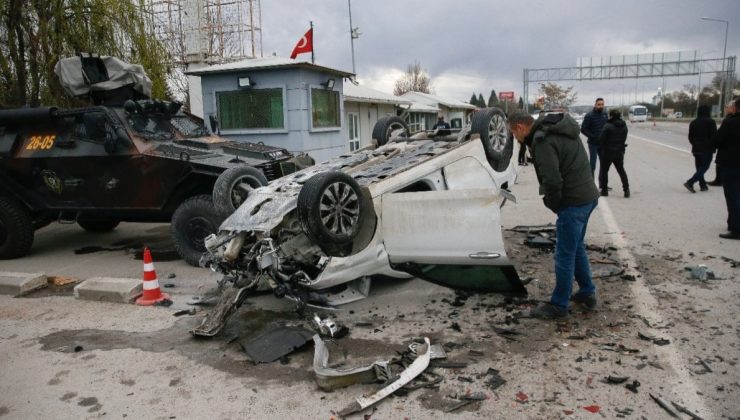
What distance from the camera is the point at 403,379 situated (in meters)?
3.39

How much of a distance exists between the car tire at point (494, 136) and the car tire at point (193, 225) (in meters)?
3.21

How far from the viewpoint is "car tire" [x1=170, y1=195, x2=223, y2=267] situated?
248 inches

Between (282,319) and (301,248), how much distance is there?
68cm

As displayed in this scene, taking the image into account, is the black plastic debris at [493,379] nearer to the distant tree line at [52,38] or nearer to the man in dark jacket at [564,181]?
the man in dark jacket at [564,181]

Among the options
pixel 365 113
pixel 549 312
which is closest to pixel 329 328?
pixel 549 312

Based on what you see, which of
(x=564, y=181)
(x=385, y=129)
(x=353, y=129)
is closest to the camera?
(x=564, y=181)

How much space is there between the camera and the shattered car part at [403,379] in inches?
124

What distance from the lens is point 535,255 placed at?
6.13 m

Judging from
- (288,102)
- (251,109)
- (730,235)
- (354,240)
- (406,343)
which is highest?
(288,102)

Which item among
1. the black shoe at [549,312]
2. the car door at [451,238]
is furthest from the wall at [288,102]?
the black shoe at [549,312]

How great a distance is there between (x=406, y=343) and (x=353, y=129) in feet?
51.4

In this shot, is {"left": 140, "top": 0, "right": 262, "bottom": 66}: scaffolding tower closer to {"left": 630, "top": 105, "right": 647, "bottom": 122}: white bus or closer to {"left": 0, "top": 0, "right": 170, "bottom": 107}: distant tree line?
{"left": 0, "top": 0, "right": 170, "bottom": 107}: distant tree line

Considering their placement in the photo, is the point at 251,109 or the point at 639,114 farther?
the point at 639,114

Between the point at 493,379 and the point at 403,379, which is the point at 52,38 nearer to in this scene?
the point at 403,379
